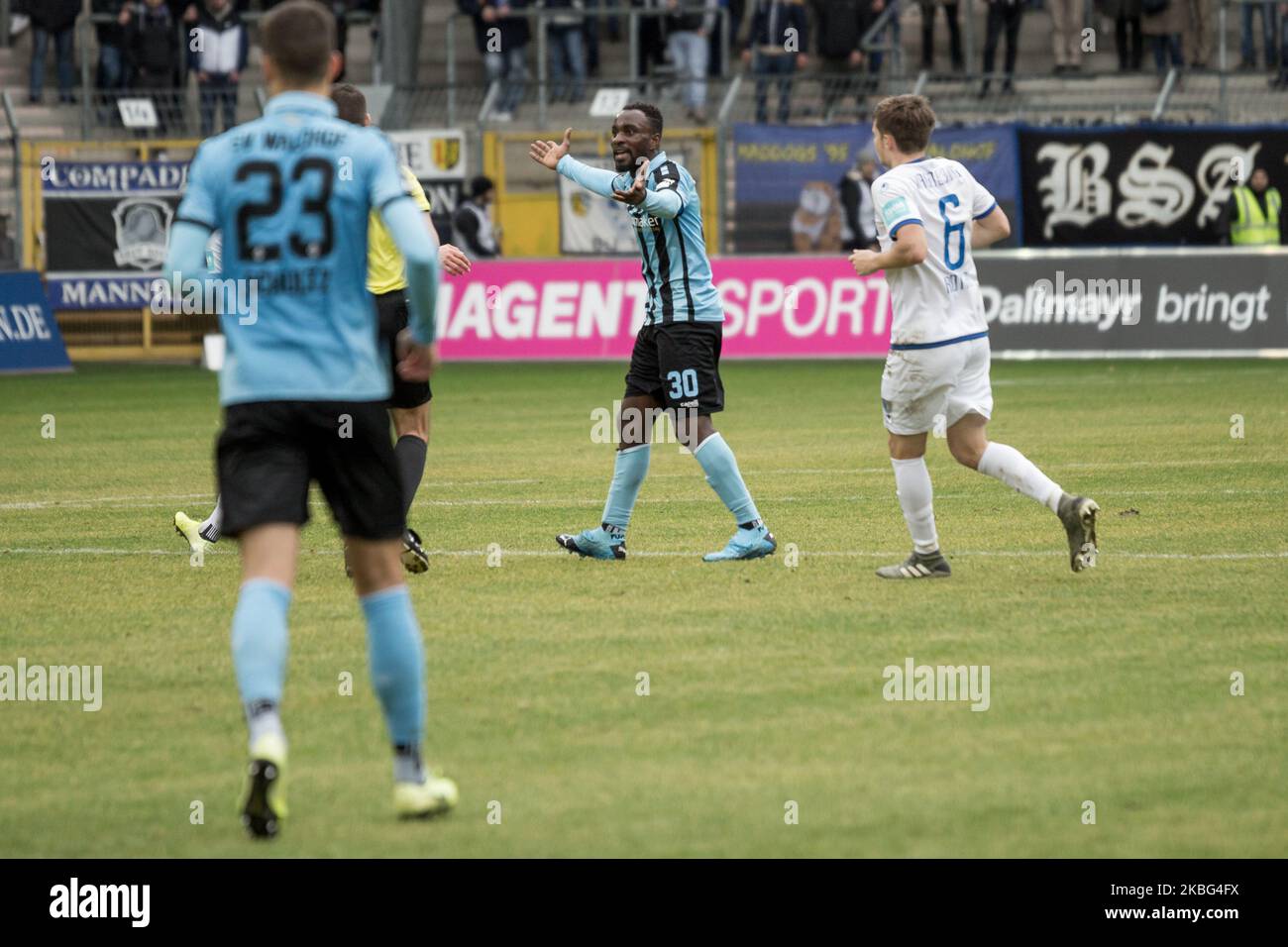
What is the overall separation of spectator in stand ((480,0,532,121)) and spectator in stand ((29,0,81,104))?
6.11 metres

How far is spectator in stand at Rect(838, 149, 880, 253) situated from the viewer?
89.0 feet

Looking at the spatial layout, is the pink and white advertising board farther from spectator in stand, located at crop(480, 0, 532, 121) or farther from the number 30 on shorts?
the number 30 on shorts

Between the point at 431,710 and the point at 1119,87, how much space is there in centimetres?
2526

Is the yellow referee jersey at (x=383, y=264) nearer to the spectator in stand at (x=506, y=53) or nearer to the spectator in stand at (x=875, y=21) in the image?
the spectator in stand at (x=506, y=53)

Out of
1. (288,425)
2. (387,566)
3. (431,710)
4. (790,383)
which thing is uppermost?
(288,425)

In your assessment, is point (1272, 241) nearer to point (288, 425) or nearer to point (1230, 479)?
point (1230, 479)

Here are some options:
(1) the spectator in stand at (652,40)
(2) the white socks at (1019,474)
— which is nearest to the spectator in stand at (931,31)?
(1) the spectator in stand at (652,40)

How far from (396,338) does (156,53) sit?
70.8 ft

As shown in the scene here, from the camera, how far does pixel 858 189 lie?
1072 inches

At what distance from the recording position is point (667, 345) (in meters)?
10.3

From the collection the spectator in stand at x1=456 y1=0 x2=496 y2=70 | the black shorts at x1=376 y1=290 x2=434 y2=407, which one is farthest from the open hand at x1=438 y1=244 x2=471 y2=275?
the spectator in stand at x1=456 y1=0 x2=496 y2=70

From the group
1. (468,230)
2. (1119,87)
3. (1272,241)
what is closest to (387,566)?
(468,230)

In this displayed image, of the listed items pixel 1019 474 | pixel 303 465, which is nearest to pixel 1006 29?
pixel 1019 474

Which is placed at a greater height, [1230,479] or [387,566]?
[387,566]
